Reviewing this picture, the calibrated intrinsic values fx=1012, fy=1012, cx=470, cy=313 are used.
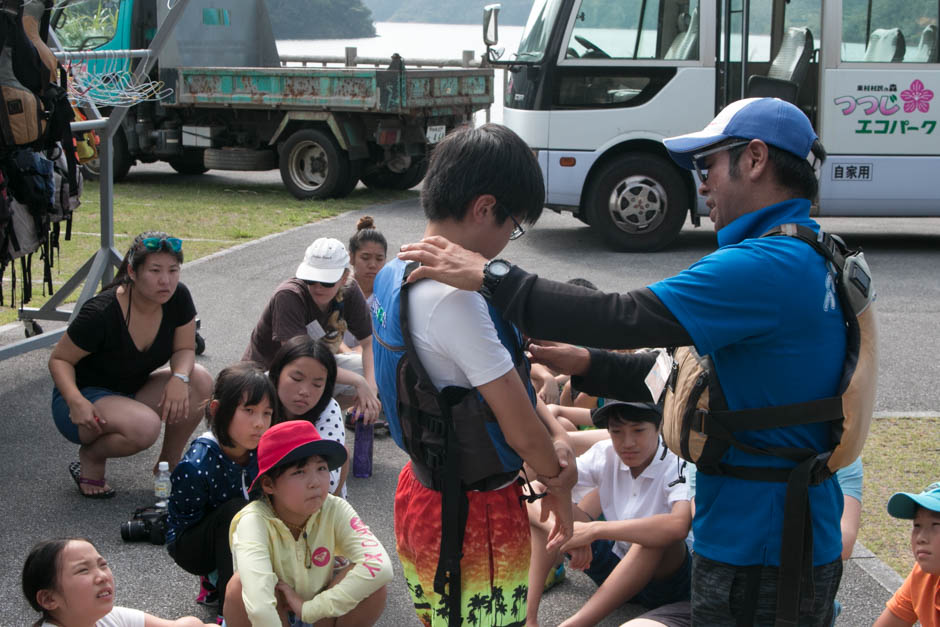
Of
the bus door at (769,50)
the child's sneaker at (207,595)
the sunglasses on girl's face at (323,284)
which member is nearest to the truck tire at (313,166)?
the bus door at (769,50)

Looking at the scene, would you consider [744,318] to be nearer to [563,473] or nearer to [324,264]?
[563,473]

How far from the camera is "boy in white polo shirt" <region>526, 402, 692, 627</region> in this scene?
3523mm

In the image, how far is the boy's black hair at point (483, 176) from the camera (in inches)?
85.7

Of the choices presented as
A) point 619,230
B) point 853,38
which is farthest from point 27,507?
point 853,38

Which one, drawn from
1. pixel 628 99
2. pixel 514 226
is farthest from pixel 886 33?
pixel 514 226

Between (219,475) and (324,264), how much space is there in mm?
1628

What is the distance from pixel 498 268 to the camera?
2033 mm

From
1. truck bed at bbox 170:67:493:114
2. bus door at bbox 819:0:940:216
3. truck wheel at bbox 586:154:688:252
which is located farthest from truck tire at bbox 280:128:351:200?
bus door at bbox 819:0:940:216

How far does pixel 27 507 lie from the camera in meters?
4.51

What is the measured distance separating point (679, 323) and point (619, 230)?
8437mm

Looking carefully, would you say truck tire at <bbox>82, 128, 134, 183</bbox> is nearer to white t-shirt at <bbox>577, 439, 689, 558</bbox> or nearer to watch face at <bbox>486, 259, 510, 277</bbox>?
white t-shirt at <bbox>577, 439, 689, 558</bbox>

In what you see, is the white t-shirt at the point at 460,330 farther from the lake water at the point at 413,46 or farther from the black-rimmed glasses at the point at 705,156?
the lake water at the point at 413,46

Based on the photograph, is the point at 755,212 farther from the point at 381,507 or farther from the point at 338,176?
the point at 338,176

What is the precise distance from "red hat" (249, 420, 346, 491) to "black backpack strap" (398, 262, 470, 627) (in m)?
0.97
